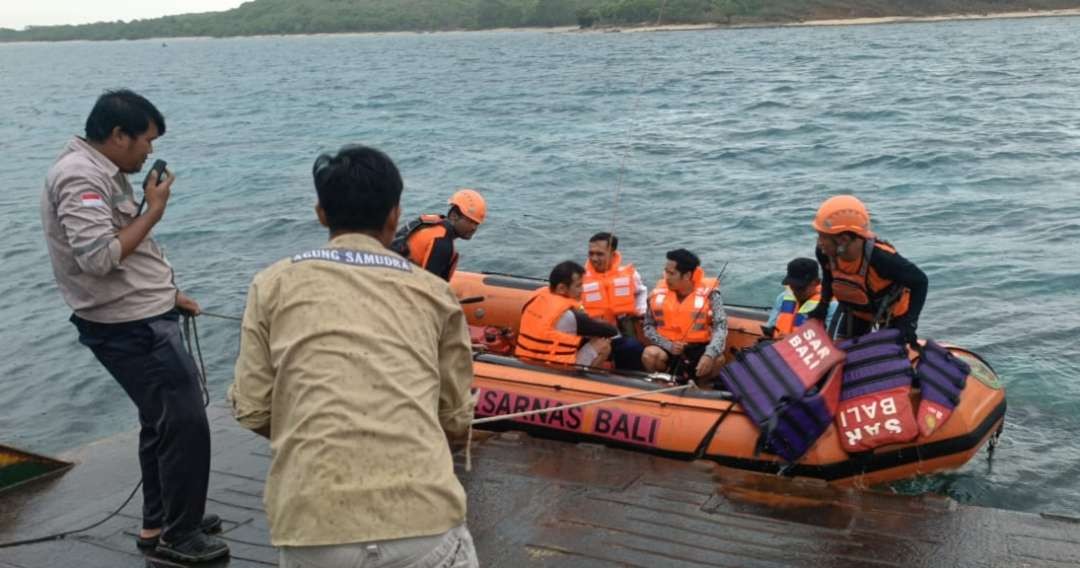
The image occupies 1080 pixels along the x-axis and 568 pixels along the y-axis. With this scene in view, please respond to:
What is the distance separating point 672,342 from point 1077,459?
121 inches

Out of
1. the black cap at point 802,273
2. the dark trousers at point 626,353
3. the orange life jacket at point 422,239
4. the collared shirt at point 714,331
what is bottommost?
the dark trousers at point 626,353

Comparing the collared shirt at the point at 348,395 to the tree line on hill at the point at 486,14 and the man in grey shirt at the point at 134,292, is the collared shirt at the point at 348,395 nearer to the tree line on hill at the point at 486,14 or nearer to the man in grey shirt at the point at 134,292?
the man in grey shirt at the point at 134,292

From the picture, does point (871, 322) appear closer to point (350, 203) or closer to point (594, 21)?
point (350, 203)

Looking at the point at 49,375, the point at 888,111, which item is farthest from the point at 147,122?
the point at 888,111

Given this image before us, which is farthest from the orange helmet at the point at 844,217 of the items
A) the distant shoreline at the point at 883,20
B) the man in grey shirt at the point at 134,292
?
the distant shoreline at the point at 883,20

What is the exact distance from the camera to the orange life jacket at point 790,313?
7.13 m

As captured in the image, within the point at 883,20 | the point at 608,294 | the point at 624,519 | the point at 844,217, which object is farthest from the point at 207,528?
the point at 883,20

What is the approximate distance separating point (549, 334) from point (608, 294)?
Answer: 1.16m

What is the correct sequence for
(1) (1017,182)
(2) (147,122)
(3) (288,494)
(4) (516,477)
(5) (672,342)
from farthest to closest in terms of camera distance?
1. (1) (1017,182)
2. (5) (672,342)
3. (4) (516,477)
4. (2) (147,122)
5. (3) (288,494)

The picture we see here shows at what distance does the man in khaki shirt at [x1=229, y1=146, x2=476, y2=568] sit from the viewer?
2.08 m

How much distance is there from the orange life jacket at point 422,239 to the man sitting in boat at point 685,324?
1852 mm

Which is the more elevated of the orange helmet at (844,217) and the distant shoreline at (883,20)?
the orange helmet at (844,217)

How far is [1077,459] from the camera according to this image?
24.3ft

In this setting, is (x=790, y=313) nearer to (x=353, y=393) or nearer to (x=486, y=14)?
(x=353, y=393)
